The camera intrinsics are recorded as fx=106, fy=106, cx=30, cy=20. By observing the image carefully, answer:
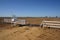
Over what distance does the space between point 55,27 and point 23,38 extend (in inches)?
216

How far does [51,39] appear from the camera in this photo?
797cm

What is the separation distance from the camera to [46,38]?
8.15m

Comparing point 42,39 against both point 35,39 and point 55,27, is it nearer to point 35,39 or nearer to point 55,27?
point 35,39

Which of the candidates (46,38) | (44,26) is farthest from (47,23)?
(46,38)

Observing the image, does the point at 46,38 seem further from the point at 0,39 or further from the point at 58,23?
the point at 58,23

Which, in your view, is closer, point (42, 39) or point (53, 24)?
point (42, 39)

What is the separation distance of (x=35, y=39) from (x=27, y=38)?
633 millimetres

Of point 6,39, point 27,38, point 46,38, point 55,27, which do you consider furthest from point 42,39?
point 55,27

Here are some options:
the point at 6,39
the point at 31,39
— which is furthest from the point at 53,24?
the point at 6,39

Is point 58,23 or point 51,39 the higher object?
point 58,23

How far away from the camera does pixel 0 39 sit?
777 centimetres

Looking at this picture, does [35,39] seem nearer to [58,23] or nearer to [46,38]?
[46,38]

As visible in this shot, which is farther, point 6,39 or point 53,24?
point 53,24

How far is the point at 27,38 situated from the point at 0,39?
2000 mm
